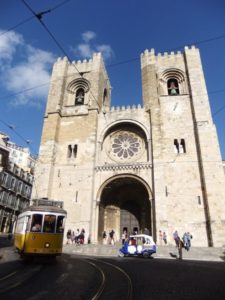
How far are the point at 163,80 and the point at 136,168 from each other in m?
8.76

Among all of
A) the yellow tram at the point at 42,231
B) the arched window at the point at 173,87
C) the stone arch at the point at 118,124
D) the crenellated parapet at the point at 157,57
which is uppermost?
the crenellated parapet at the point at 157,57

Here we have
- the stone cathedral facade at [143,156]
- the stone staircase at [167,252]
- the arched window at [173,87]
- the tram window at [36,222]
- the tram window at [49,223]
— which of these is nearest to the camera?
the tram window at [36,222]

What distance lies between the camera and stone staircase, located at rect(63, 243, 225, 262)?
11703 millimetres

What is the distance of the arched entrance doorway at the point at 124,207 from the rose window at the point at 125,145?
2303 millimetres

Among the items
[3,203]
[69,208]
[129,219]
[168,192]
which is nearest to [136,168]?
[168,192]

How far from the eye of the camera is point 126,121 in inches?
789

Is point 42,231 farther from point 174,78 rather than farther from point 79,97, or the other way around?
point 174,78

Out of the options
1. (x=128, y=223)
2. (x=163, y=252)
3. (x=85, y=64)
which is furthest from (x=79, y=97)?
(x=163, y=252)

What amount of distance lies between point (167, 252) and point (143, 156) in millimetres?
7991

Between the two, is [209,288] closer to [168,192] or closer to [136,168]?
[168,192]

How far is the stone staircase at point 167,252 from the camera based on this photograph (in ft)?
38.4

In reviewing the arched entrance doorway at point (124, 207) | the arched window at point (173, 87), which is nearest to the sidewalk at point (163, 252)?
the arched entrance doorway at point (124, 207)

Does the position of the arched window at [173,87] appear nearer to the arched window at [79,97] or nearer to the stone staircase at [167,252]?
the arched window at [79,97]

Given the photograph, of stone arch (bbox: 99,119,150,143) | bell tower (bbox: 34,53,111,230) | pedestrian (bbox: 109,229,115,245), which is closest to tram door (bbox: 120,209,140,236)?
pedestrian (bbox: 109,229,115,245)
